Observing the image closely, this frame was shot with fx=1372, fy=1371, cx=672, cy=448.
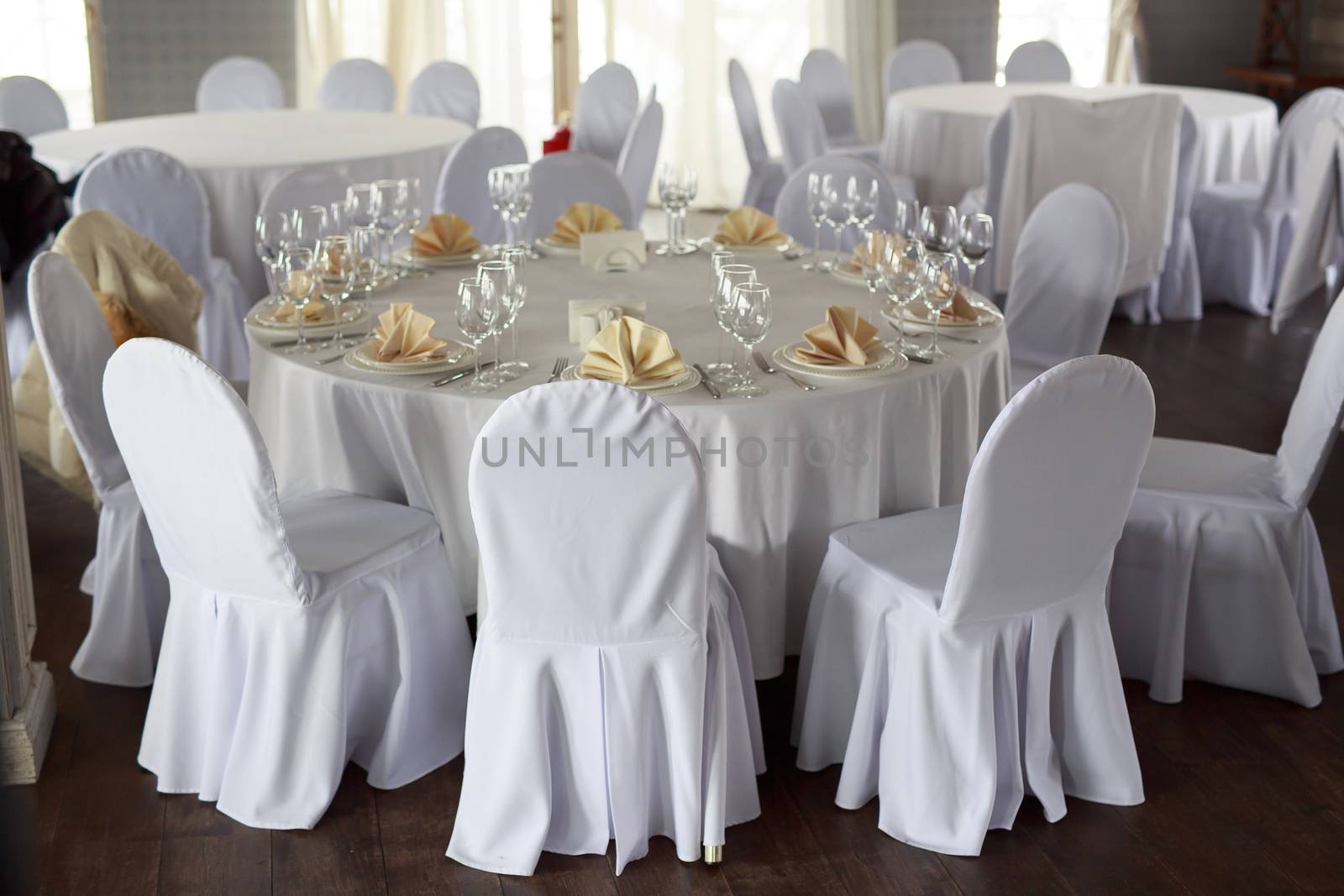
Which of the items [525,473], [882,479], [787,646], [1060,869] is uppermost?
[525,473]

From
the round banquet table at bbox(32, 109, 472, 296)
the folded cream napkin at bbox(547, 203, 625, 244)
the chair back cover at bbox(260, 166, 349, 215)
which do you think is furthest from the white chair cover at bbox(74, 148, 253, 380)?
the folded cream napkin at bbox(547, 203, 625, 244)

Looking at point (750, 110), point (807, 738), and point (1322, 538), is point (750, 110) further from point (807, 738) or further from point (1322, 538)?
point (807, 738)

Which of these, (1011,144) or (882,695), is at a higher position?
(1011,144)

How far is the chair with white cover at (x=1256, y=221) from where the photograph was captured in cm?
582

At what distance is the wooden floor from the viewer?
2.44 metres

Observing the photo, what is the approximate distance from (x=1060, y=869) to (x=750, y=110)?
4701mm

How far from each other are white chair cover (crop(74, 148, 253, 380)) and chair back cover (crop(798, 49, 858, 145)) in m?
3.78

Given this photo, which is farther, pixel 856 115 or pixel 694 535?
pixel 856 115

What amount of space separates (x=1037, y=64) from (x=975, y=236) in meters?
5.27

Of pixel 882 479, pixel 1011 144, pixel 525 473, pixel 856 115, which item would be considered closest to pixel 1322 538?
pixel 882 479


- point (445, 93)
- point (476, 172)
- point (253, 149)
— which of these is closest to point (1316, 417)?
point (476, 172)

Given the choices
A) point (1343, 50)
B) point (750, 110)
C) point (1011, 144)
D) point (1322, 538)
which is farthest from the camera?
point (1343, 50)

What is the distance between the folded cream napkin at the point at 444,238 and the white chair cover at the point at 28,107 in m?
3.46

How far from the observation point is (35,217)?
4.27m
